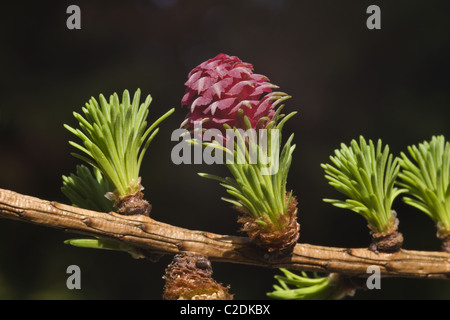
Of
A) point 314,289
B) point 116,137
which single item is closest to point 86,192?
point 116,137

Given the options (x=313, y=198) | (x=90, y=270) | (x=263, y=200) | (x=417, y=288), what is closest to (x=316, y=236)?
(x=313, y=198)

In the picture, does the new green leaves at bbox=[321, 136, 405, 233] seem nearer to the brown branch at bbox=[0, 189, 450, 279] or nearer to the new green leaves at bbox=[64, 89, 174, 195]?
the brown branch at bbox=[0, 189, 450, 279]

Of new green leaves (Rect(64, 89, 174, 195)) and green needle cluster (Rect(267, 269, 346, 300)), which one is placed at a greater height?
new green leaves (Rect(64, 89, 174, 195))

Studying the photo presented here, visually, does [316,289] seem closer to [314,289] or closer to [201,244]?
[314,289]

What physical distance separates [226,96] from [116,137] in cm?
9

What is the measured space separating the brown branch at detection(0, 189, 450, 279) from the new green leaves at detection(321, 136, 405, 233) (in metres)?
0.03

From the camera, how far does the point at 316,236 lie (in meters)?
0.85

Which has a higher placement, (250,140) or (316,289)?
(250,140)

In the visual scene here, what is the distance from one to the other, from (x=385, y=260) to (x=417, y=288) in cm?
46

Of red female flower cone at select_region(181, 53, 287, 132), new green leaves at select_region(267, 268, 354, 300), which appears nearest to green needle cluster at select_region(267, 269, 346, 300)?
new green leaves at select_region(267, 268, 354, 300)

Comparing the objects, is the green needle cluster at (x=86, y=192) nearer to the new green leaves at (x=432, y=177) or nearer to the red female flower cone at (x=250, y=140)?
the red female flower cone at (x=250, y=140)

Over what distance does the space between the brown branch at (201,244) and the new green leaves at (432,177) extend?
42mm

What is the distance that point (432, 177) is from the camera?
1.45 ft

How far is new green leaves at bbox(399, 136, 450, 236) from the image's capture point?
0.44 metres
